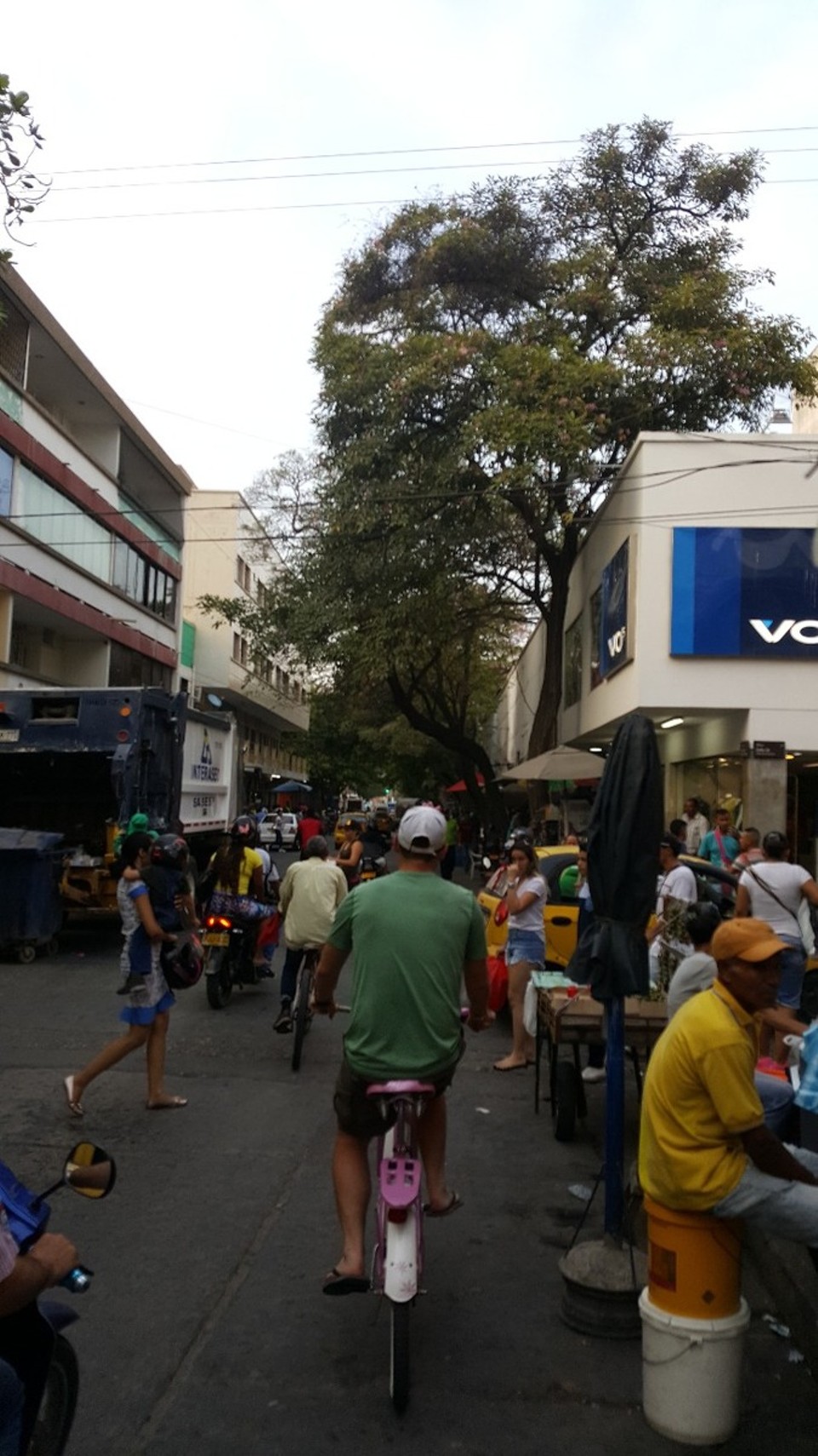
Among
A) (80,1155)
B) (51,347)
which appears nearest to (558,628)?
(51,347)

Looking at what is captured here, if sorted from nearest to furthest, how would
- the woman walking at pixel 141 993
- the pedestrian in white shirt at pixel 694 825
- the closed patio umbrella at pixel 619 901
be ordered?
the closed patio umbrella at pixel 619 901 → the woman walking at pixel 141 993 → the pedestrian in white shirt at pixel 694 825

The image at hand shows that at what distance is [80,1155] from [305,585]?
25882mm

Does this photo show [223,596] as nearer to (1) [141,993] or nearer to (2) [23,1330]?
(1) [141,993]

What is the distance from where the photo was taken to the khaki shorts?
4340 millimetres

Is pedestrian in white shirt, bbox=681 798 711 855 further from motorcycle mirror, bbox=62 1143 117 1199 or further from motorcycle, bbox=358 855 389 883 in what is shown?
motorcycle mirror, bbox=62 1143 117 1199

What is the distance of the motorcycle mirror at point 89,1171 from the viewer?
9.29ft

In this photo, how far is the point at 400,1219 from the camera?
3.93 metres

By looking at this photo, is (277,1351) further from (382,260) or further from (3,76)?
(382,260)

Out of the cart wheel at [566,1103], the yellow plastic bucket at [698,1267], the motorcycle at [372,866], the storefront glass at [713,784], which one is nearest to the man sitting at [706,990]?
the yellow plastic bucket at [698,1267]

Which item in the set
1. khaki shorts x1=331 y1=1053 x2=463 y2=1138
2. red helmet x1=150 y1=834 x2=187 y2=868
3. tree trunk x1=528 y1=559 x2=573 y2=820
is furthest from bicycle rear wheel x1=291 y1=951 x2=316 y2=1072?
tree trunk x1=528 y1=559 x2=573 y2=820

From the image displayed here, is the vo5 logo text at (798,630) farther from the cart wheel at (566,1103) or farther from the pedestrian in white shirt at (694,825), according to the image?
the cart wheel at (566,1103)

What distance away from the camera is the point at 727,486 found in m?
19.9

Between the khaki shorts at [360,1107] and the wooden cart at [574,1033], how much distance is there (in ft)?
7.58

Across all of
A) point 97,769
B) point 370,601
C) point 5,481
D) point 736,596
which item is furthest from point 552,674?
point 97,769
